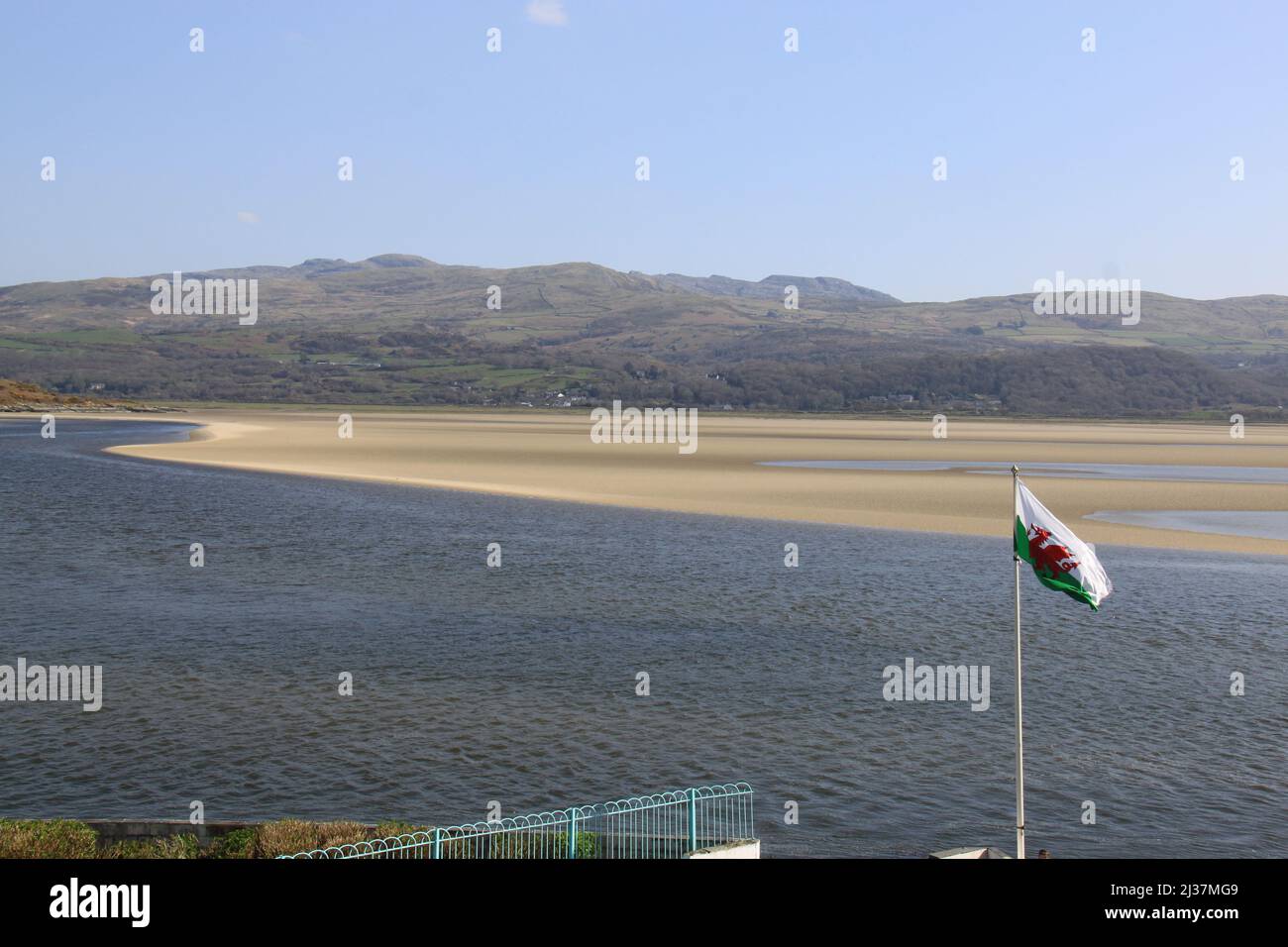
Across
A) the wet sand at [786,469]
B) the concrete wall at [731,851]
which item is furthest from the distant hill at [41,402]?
the concrete wall at [731,851]

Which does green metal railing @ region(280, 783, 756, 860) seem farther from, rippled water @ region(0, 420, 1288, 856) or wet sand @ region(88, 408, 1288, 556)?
wet sand @ region(88, 408, 1288, 556)

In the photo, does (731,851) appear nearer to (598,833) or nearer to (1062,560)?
(598,833)

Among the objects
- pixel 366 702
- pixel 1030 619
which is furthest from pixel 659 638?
pixel 1030 619

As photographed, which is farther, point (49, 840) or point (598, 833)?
point (598, 833)

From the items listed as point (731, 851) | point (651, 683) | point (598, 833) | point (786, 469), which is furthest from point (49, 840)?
point (786, 469)

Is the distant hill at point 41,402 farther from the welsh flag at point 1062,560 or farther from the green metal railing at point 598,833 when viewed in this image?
the welsh flag at point 1062,560

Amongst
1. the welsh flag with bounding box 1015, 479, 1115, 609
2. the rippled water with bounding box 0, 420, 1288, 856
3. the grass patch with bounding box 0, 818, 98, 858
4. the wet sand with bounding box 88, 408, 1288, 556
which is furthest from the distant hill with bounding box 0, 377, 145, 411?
the welsh flag with bounding box 1015, 479, 1115, 609
